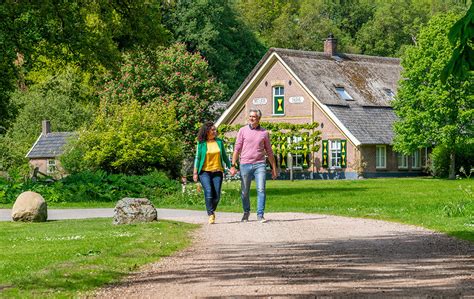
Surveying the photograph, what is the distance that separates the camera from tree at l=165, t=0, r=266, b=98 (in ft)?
275

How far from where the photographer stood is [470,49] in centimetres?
1080

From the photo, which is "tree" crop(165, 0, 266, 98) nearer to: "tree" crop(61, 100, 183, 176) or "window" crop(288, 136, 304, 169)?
"window" crop(288, 136, 304, 169)

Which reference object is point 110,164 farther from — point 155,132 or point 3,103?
point 3,103

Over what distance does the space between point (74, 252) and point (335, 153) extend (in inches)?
2024

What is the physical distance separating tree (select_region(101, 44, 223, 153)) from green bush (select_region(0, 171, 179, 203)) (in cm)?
2999

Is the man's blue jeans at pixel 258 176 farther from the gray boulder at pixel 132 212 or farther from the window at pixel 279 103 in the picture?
the window at pixel 279 103

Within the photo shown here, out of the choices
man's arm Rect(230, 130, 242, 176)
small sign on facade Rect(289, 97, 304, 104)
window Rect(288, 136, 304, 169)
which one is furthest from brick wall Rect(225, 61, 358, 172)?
man's arm Rect(230, 130, 242, 176)

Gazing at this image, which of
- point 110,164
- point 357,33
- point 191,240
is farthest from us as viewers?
point 357,33

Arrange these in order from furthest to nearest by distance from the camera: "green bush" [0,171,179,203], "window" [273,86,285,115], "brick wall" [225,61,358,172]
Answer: "window" [273,86,285,115] → "brick wall" [225,61,358,172] → "green bush" [0,171,179,203]

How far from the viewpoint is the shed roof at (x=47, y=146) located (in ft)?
221

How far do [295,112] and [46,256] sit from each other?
177ft

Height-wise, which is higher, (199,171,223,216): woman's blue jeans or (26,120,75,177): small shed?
(26,120,75,177): small shed

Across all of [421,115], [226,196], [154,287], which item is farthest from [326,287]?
[421,115]

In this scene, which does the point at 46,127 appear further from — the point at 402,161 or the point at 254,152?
the point at 254,152
